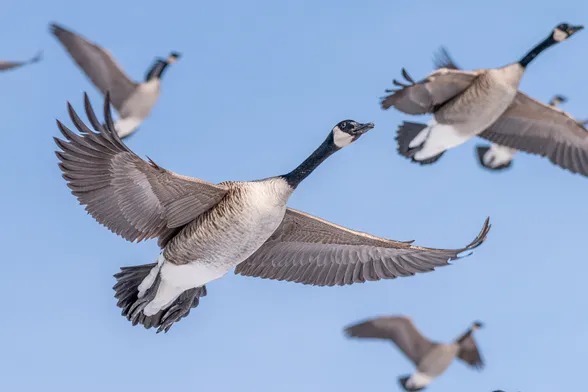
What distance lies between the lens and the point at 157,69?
2020 cm

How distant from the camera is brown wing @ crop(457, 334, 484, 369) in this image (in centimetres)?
1878

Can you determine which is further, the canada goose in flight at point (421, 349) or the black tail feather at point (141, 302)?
the canada goose in flight at point (421, 349)

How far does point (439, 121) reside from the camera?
14.9 meters

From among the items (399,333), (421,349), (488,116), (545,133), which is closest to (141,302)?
(488,116)

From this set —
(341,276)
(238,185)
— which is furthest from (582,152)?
(238,185)

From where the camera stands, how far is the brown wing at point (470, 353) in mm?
18781

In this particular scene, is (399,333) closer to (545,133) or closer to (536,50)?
(545,133)

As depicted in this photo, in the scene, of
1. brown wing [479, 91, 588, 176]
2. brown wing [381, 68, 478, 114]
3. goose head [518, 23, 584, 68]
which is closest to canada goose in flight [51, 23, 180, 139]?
brown wing [381, 68, 478, 114]

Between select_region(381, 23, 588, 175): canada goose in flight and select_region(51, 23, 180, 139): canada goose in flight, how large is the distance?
6.61 m

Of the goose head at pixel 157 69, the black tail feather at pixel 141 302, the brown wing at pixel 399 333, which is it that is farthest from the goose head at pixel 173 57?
the black tail feather at pixel 141 302

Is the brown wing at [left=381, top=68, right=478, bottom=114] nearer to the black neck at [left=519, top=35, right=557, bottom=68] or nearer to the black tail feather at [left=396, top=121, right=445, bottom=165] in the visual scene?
the black tail feather at [left=396, top=121, right=445, bottom=165]

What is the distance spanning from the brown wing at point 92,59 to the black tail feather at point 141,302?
28.4 ft

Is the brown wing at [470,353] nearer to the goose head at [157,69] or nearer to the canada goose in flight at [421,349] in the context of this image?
the canada goose in flight at [421,349]

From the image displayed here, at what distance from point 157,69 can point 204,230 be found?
11348mm
